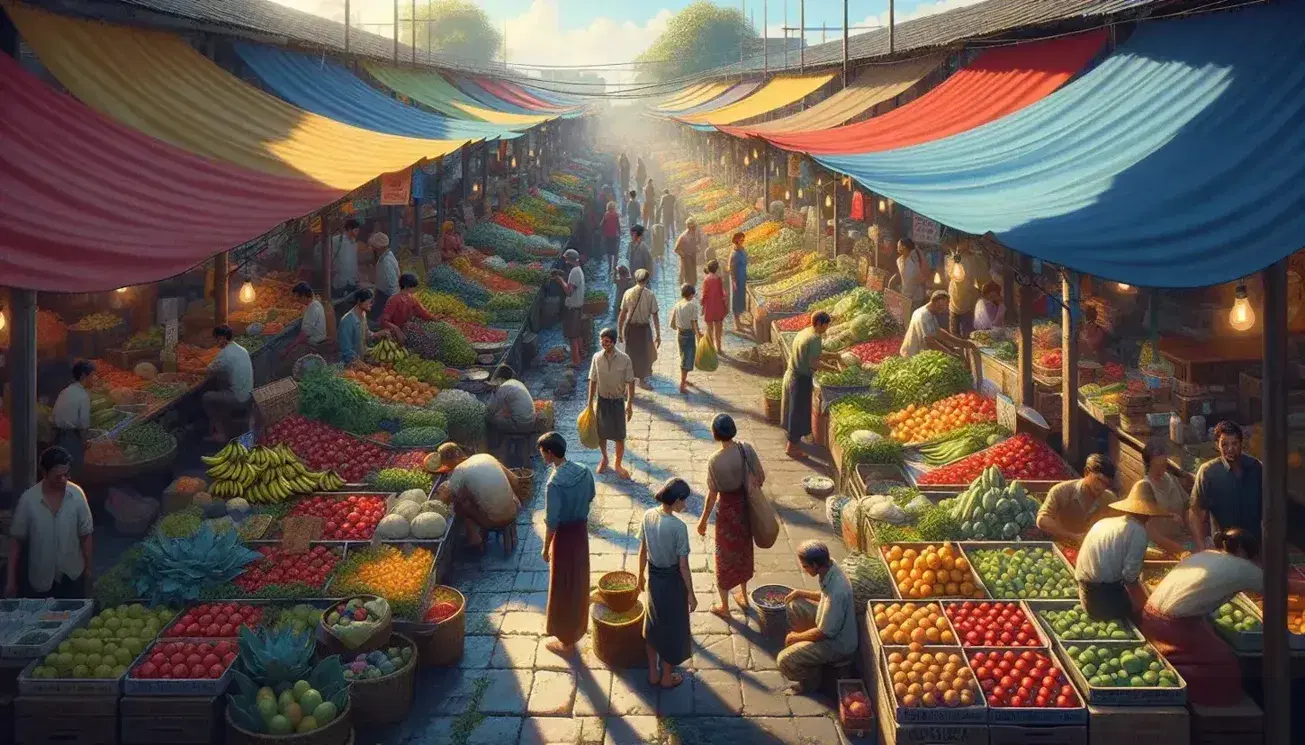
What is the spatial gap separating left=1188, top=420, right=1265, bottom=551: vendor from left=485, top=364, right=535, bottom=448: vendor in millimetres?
7119

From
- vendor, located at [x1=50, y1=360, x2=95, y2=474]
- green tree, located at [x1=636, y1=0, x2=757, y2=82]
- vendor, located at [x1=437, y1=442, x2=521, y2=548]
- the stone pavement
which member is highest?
green tree, located at [x1=636, y1=0, x2=757, y2=82]

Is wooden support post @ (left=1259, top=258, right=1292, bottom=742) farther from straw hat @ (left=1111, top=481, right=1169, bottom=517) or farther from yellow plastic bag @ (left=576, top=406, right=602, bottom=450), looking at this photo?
yellow plastic bag @ (left=576, top=406, right=602, bottom=450)

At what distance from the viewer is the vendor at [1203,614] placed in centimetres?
689

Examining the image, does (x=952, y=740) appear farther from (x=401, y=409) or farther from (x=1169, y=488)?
(x=401, y=409)

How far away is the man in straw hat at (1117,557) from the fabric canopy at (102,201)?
6702 mm

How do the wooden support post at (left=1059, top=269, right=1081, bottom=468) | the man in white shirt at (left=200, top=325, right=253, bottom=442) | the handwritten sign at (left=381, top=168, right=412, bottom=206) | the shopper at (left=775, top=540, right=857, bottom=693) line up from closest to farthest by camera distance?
the shopper at (left=775, top=540, right=857, bottom=693) < the wooden support post at (left=1059, top=269, right=1081, bottom=468) < the man in white shirt at (left=200, top=325, right=253, bottom=442) < the handwritten sign at (left=381, top=168, right=412, bottom=206)

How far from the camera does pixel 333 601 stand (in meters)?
8.32

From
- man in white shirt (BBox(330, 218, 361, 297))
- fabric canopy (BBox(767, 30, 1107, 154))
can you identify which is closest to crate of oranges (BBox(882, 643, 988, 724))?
fabric canopy (BBox(767, 30, 1107, 154))

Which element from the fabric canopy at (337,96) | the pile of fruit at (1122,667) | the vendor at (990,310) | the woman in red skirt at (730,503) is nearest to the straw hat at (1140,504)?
the pile of fruit at (1122,667)

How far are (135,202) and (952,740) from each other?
7.24 meters

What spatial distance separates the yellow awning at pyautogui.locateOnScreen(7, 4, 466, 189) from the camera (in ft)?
34.2

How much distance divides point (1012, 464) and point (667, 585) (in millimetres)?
4144

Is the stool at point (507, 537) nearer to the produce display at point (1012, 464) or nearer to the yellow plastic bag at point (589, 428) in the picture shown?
the yellow plastic bag at point (589, 428)

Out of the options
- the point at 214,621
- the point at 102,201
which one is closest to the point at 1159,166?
the point at 214,621
